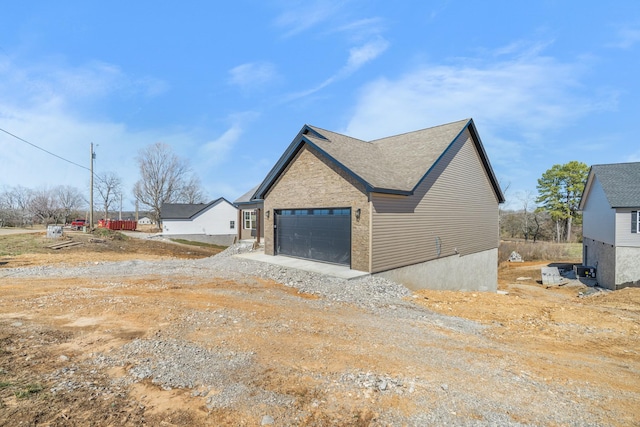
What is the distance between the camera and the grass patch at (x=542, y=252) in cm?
3141

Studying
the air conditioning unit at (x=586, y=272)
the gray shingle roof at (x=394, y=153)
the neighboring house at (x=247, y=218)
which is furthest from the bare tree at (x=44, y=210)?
the air conditioning unit at (x=586, y=272)

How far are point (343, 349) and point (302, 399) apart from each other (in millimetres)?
1686

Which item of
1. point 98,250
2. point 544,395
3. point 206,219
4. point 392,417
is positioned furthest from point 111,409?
point 206,219

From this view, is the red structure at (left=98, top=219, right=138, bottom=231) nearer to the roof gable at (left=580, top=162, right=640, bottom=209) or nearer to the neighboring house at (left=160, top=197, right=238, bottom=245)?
A: the neighboring house at (left=160, top=197, right=238, bottom=245)

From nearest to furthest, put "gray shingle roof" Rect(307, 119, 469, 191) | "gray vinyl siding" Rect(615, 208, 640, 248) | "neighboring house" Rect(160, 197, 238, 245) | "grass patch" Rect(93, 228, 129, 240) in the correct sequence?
"gray shingle roof" Rect(307, 119, 469, 191)
"gray vinyl siding" Rect(615, 208, 640, 248)
"grass patch" Rect(93, 228, 129, 240)
"neighboring house" Rect(160, 197, 238, 245)

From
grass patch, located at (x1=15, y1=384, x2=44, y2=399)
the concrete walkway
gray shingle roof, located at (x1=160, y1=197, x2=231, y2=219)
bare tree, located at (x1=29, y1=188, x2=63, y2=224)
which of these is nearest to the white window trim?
the concrete walkway

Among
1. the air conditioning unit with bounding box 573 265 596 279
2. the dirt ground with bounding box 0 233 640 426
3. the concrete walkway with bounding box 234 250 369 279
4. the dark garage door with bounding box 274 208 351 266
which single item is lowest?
the air conditioning unit with bounding box 573 265 596 279

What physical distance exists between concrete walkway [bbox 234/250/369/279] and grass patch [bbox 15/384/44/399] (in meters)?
8.37

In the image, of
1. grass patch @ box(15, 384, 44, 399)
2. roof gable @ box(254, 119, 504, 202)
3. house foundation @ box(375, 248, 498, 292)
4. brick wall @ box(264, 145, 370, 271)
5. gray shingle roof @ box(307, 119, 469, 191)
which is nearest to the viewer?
grass patch @ box(15, 384, 44, 399)

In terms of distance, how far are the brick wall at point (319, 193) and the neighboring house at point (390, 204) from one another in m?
0.04

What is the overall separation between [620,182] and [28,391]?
29493 mm

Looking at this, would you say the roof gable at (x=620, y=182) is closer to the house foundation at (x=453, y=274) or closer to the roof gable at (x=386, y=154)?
the house foundation at (x=453, y=274)

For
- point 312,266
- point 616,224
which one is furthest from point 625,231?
point 312,266

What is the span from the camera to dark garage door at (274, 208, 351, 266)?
12.9m
